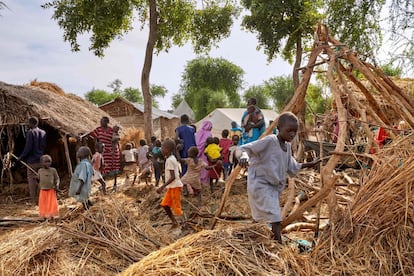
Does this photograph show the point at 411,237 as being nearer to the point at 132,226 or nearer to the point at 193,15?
the point at 132,226

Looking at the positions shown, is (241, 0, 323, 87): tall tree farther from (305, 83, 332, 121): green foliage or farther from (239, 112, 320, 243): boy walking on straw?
(239, 112, 320, 243): boy walking on straw

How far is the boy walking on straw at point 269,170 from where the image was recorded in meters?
3.43

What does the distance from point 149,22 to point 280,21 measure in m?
6.12

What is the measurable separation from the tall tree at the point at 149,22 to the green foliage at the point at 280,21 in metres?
1.82

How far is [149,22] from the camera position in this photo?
1282cm

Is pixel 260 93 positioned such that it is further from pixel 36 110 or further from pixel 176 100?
pixel 36 110

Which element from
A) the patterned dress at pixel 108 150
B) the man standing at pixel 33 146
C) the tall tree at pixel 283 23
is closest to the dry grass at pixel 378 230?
the man standing at pixel 33 146

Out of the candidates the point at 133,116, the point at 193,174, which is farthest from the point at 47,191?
the point at 133,116

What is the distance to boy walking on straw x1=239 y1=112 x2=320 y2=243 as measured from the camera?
343 cm

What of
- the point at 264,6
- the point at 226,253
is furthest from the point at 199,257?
the point at 264,6

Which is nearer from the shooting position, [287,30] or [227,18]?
[227,18]

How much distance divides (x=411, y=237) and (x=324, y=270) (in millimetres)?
799

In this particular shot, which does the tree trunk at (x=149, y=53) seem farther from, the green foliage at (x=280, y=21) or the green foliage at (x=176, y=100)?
the green foliage at (x=176, y=100)

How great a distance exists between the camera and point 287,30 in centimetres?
1596
